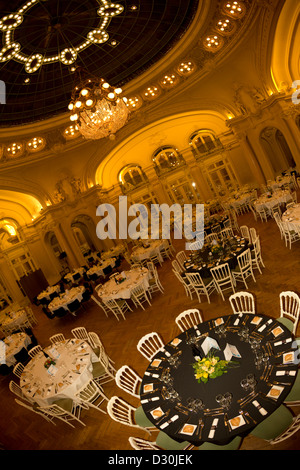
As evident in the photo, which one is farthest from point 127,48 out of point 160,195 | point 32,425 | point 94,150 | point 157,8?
point 32,425

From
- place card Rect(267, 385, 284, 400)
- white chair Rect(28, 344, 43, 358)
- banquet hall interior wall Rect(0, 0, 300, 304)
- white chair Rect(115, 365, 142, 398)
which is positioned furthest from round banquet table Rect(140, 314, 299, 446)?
banquet hall interior wall Rect(0, 0, 300, 304)

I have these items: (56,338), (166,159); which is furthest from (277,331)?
(166,159)

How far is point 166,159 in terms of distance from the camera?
68.8 ft

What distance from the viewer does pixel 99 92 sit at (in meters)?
6.96

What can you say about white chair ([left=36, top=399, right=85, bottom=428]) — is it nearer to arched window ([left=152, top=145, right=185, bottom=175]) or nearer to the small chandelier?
the small chandelier

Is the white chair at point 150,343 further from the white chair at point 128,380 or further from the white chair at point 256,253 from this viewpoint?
the white chair at point 256,253

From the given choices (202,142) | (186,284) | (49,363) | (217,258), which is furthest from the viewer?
(202,142)

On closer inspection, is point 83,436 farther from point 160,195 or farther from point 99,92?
point 160,195

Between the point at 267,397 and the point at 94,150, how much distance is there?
16770 millimetres

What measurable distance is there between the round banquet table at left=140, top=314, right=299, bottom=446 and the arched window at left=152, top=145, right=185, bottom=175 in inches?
677

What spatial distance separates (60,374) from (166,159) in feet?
57.0

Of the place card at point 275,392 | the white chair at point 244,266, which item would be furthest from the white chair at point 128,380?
the white chair at point 244,266

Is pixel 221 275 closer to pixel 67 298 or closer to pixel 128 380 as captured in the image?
pixel 128 380

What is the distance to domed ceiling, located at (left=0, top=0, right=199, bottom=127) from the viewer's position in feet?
28.9
